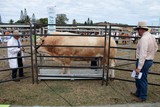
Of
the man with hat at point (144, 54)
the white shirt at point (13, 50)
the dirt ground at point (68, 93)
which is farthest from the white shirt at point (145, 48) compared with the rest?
the white shirt at point (13, 50)

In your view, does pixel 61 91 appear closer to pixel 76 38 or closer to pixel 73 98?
pixel 73 98

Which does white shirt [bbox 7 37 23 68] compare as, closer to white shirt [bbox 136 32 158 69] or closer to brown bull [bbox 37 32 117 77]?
brown bull [bbox 37 32 117 77]

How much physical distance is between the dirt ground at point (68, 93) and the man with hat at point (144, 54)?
32 centimetres

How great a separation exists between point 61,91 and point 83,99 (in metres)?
0.88

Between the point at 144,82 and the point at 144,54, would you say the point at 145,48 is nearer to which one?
the point at 144,54

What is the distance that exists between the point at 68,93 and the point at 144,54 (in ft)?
7.63

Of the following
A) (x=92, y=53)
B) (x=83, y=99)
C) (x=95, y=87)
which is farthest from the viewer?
(x=92, y=53)

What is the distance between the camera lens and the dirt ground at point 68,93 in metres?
5.34

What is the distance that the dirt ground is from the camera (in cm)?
534

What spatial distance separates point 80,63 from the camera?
10383mm

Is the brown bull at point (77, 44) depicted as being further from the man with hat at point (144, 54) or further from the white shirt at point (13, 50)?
the man with hat at point (144, 54)

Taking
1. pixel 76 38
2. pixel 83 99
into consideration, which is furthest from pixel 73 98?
pixel 76 38

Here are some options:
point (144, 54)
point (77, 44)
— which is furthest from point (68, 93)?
point (144, 54)

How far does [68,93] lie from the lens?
5980 mm
